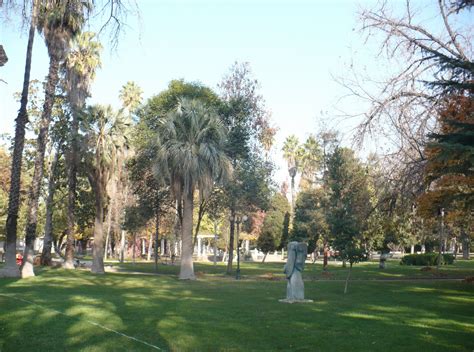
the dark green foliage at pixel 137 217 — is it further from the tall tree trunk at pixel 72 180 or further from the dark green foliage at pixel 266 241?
the dark green foliage at pixel 266 241

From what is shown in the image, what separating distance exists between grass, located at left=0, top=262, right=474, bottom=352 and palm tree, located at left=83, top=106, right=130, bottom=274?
508 inches

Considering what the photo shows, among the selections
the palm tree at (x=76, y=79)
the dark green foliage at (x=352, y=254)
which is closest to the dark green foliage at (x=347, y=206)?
the dark green foliage at (x=352, y=254)

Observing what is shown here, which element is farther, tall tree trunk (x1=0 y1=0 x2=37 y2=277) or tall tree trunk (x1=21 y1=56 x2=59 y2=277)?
tall tree trunk (x1=21 y1=56 x2=59 y2=277)

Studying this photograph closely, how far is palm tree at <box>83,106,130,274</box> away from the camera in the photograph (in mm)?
33656

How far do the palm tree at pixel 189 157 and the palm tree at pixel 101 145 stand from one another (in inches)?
163

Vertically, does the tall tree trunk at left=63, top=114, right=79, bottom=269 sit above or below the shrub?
above

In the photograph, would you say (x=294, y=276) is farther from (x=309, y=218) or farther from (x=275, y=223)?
(x=275, y=223)

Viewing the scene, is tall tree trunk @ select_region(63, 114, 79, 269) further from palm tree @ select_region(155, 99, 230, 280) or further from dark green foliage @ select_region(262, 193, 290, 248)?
dark green foliage @ select_region(262, 193, 290, 248)

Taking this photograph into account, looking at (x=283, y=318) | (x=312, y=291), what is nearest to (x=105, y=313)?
(x=283, y=318)

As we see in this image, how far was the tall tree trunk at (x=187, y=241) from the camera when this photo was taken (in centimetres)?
3044

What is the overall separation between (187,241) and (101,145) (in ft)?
27.9

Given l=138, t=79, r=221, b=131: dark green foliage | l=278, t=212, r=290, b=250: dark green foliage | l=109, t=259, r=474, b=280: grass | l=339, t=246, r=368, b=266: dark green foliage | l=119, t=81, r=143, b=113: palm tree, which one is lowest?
l=109, t=259, r=474, b=280: grass

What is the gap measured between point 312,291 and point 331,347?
13009 mm

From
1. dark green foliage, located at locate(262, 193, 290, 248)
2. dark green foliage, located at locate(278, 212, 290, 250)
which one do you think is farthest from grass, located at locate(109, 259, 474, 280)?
dark green foliage, located at locate(278, 212, 290, 250)
